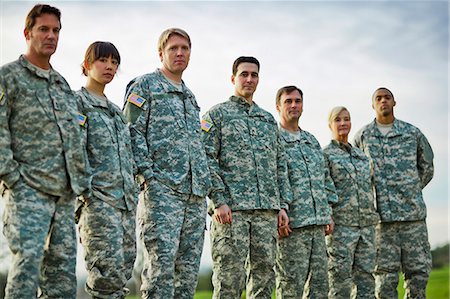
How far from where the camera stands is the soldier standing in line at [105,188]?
14.4ft

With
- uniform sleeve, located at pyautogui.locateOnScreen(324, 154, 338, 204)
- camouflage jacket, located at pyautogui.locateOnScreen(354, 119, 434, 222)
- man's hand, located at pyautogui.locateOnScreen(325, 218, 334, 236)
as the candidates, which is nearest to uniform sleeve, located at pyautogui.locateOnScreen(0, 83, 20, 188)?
man's hand, located at pyautogui.locateOnScreen(325, 218, 334, 236)

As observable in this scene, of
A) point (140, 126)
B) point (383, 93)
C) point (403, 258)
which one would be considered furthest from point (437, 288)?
point (140, 126)

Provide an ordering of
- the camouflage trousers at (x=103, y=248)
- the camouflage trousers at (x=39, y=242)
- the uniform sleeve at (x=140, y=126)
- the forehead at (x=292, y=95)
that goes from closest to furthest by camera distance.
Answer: the camouflage trousers at (x=39, y=242)
the camouflage trousers at (x=103, y=248)
the uniform sleeve at (x=140, y=126)
the forehead at (x=292, y=95)

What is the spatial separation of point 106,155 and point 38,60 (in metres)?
0.83

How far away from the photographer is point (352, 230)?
718 centimetres

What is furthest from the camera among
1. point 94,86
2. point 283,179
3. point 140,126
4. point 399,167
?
point 399,167

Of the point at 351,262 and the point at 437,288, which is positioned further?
the point at 437,288

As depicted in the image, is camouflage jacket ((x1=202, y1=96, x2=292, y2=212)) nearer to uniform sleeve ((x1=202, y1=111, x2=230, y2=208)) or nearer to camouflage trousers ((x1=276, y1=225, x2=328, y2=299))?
uniform sleeve ((x1=202, y1=111, x2=230, y2=208))

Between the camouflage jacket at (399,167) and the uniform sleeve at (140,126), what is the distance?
360 cm

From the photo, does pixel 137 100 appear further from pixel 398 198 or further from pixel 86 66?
pixel 398 198

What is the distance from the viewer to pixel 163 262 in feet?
15.3

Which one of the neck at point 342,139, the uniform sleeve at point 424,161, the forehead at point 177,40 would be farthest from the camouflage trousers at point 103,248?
the uniform sleeve at point 424,161

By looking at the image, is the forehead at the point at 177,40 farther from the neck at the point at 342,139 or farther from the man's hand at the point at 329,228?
the neck at the point at 342,139

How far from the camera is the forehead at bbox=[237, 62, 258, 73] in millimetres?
6188
